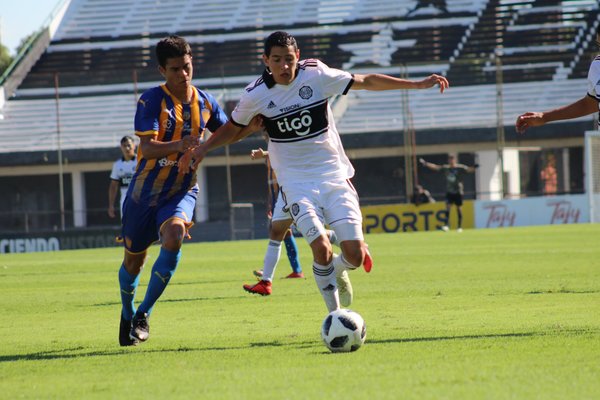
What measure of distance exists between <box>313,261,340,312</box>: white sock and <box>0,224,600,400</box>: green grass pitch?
318mm

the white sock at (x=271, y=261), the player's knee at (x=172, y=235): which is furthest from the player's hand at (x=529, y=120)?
the white sock at (x=271, y=261)

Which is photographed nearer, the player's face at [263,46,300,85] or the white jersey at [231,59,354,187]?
the player's face at [263,46,300,85]

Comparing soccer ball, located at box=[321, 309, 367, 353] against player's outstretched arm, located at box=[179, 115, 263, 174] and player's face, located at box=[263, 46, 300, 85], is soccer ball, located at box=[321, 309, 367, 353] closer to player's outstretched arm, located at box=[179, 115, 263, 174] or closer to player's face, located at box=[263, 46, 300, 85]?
player's outstretched arm, located at box=[179, 115, 263, 174]

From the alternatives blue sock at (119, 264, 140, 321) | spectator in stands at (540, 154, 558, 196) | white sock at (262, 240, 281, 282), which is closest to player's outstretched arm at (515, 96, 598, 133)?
blue sock at (119, 264, 140, 321)

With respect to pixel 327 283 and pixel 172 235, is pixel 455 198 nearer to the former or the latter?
pixel 327 283

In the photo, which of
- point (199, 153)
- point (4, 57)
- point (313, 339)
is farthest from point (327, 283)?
point (4, 57)

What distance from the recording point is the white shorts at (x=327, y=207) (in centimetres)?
743

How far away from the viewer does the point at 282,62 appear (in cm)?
745

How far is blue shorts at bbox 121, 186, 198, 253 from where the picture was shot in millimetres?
7609

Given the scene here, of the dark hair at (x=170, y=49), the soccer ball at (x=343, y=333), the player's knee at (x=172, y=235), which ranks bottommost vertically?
the soccer ball at (x=343, y=333)

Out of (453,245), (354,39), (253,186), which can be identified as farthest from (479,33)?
(453,245)

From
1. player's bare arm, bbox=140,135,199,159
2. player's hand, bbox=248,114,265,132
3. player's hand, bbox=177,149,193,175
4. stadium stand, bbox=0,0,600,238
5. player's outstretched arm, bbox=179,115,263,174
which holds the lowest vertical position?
player's hand, bbox=177,149,193,175

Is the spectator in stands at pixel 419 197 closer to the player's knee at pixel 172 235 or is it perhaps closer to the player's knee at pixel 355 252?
the player's knee at pixel 355 252

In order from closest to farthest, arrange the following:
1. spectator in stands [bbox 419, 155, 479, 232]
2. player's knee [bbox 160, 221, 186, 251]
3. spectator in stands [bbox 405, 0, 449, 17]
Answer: player's knee [bbox 160, 221, 186, 251] < spectator in stands [bbox 419, 155, 479, 232] < spectator in stands [bbox 405, 0, 449, 17]
